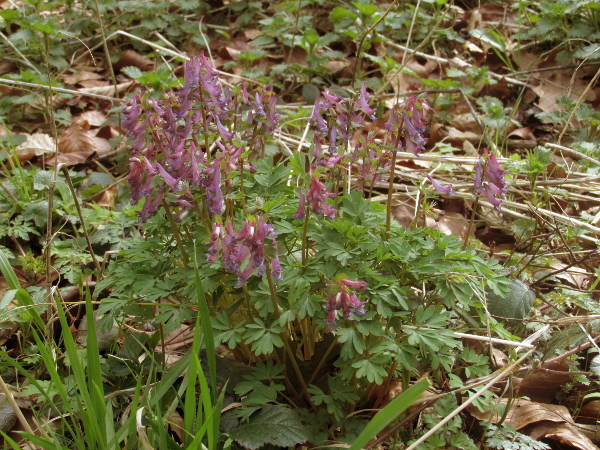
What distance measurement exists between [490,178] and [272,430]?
1.24 metres

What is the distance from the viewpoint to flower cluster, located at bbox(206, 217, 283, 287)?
5.18 ft

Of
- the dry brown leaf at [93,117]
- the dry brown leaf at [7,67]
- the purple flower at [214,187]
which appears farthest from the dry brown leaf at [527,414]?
the dry brown leaf at [7,67]

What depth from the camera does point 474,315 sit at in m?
2.26

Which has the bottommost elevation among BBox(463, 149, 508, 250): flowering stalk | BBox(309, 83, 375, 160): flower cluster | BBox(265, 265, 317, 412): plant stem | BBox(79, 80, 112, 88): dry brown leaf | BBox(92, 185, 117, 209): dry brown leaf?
BBox(92, 185, 117, 209): dry brown leaf

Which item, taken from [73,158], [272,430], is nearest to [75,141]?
[73,158]

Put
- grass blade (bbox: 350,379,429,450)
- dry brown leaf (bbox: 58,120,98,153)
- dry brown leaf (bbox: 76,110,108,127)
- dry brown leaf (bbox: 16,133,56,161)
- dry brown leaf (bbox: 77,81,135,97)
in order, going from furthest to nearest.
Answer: dry brown leaf (bbox: 77,81,135,97) → dry brown leaf (bbox: 76,110,108,127) → dry brown leaf (bbox: 58,120,98,153) → dry brown leaf (bbox: 16,133,56,161) → grass blade (bbox: 350,379,429,450)

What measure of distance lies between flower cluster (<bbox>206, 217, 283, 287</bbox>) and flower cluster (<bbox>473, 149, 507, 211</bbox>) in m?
0.88

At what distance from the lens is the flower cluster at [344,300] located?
5.39 feet

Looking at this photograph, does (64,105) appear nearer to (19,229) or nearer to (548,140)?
(19,229)

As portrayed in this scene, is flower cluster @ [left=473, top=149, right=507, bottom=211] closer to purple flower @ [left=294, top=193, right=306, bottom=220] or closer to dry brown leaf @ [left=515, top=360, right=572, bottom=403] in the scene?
purple flower @ [left=294, top=193, right=306, bottom=220]

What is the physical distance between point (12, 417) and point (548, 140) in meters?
4.00

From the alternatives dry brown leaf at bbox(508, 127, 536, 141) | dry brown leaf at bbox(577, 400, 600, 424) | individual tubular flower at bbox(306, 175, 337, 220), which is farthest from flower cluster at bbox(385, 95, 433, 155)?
dry brown leaf at bbox(508, 127, 536, 141)

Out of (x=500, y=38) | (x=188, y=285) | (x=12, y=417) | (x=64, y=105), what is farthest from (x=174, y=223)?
(x=500, y=38)

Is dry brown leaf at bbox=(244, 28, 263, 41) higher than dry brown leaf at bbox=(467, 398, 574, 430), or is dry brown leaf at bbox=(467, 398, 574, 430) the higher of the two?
dry brown leaf at bbox=(244, 28, 263, 41)
